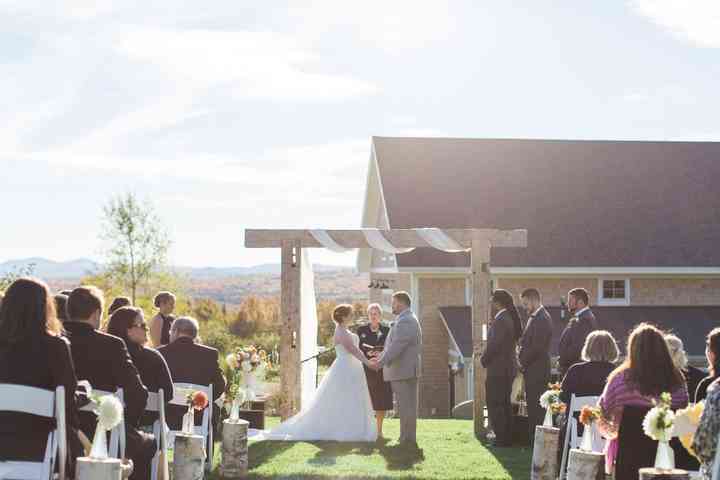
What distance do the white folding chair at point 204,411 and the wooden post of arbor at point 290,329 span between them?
446 cm

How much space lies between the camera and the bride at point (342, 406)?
14.1 metres

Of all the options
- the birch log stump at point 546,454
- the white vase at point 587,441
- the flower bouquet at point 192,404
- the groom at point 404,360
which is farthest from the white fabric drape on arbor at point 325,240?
the white vase at point 587,441

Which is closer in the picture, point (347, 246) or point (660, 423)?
point (660, 423)

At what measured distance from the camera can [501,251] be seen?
2595 centimetres

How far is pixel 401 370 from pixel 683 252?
51.3 ft

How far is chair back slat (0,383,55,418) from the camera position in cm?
675

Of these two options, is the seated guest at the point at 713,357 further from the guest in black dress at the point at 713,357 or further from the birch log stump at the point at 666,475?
the birch log stump at the point at 666,475

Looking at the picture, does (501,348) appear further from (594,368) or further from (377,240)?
(594,368)

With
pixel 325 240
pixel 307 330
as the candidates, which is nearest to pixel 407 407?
pixel 325 240

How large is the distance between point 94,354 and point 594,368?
16.0 feet

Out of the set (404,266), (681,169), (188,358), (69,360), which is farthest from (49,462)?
(681,169)

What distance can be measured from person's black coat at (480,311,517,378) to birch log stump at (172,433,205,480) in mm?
5331

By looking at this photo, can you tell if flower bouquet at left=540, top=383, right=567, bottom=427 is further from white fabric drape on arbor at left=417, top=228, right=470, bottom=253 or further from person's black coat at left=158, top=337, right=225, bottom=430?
Result: white fabric drape on arbor at left=417, top=228, right=470, bottom=253

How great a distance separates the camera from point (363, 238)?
16.1 meters
